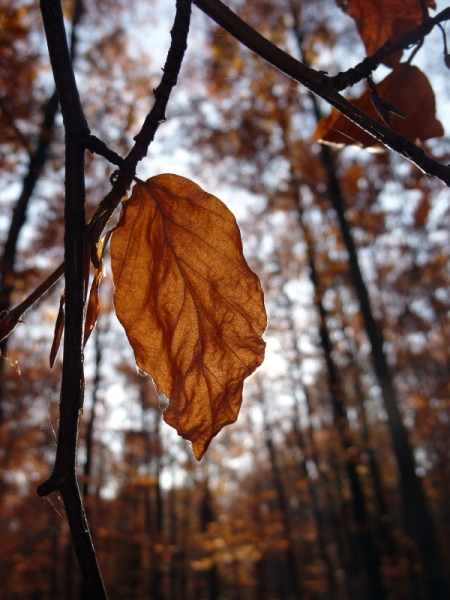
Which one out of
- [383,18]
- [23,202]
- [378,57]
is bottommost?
[378,57]

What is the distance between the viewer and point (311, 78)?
1.45 feet

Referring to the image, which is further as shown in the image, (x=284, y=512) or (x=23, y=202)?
(x=284, y=512)

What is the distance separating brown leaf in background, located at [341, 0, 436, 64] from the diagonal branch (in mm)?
375

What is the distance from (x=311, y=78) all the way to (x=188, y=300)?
246 mm

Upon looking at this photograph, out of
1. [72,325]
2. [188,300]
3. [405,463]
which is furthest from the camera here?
[405,463]

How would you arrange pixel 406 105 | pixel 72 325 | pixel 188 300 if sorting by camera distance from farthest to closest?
1. pixel 406 105
2. pixel 188 300
3. pixel 72 325

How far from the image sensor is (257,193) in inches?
379

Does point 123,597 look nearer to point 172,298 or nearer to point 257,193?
point 257,193

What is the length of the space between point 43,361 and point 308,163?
751cm

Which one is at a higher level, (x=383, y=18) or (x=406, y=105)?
(x=383, y=18)

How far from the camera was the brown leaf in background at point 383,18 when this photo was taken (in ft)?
2.42

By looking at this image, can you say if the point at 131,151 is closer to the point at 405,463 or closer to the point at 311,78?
the point at 311,78

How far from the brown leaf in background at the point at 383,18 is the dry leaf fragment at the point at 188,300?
46cm

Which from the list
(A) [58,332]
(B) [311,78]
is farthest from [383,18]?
(A) [58,332]
